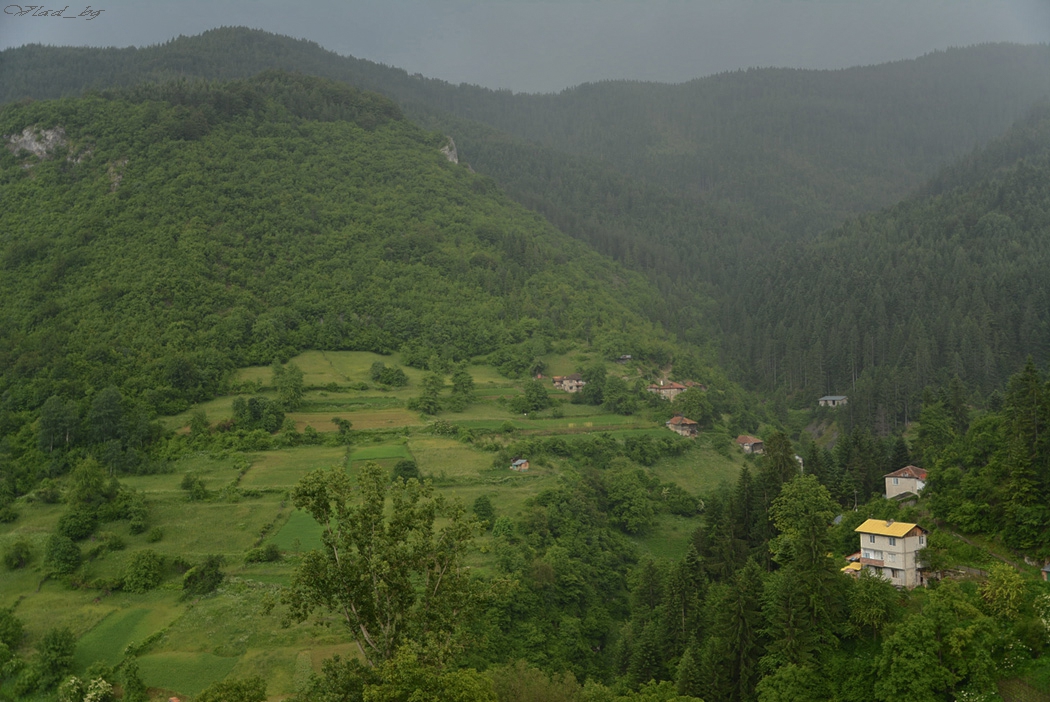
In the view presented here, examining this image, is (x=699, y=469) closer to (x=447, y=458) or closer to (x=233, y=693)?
(x=447, y=458)

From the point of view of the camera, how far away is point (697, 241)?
19812 centimetres

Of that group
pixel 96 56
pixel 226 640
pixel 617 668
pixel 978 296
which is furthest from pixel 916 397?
pixel 96 56

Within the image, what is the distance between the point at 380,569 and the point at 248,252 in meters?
90.8

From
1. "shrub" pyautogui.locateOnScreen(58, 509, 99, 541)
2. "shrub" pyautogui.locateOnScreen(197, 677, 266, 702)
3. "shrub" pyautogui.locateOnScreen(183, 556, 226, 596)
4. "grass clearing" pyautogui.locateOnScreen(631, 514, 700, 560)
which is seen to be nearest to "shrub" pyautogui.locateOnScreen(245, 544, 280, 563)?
"shrub" pyautogui.locateOnScreen(183, 556, 226, 596)

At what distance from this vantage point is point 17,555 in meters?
53.2

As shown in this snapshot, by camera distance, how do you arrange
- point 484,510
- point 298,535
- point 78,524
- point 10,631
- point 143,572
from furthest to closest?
point 484,510
point 298,535
point 78,524
point 143,572
point 10,631

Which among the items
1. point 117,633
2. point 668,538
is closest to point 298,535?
point 117,633

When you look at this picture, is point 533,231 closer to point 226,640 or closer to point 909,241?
point 909,241

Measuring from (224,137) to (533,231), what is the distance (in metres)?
53.9

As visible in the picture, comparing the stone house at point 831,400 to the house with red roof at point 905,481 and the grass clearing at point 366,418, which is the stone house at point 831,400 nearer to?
the house with red roof at point 905,481

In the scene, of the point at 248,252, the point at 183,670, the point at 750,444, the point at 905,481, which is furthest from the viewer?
the point at 248,252

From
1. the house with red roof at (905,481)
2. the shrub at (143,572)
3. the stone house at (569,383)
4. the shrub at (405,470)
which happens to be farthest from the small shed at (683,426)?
the shrub at (143,572)

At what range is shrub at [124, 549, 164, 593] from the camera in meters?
52.0

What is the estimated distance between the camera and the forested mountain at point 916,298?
10788cm
